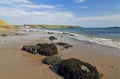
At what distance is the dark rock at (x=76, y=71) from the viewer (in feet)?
20.3

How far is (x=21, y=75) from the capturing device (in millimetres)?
6570

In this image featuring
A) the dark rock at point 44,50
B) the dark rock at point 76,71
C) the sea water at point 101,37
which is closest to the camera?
the dark rock at point 76,71

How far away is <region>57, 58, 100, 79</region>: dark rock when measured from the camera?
6195 mm

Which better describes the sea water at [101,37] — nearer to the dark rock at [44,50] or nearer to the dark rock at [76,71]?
the dark rock at [44,50]

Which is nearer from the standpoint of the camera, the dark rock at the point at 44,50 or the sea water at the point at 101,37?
the dark rock at the point at 44,50

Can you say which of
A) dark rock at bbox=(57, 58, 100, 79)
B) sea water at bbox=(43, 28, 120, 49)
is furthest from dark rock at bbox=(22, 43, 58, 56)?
sea water at bbox=(43, 28, 120, 49)

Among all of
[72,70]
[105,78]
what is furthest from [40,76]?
[105,78]

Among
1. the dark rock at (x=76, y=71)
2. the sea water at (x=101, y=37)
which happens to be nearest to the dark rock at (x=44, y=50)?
the dark rock at (x=76, y=71)

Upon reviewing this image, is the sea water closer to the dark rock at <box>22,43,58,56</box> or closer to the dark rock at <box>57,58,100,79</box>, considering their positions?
the dark rock at <box>22,43,58,56</box>

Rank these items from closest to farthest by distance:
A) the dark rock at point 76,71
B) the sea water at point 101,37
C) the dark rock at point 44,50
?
the dark rock at point 76,71, the dark rock at point 44,50, the sea water at point 101,37

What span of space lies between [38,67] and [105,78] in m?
2.84

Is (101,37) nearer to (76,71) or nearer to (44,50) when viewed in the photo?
(44,50)

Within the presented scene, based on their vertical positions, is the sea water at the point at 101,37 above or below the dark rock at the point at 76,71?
below

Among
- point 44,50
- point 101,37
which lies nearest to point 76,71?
point 44,50
